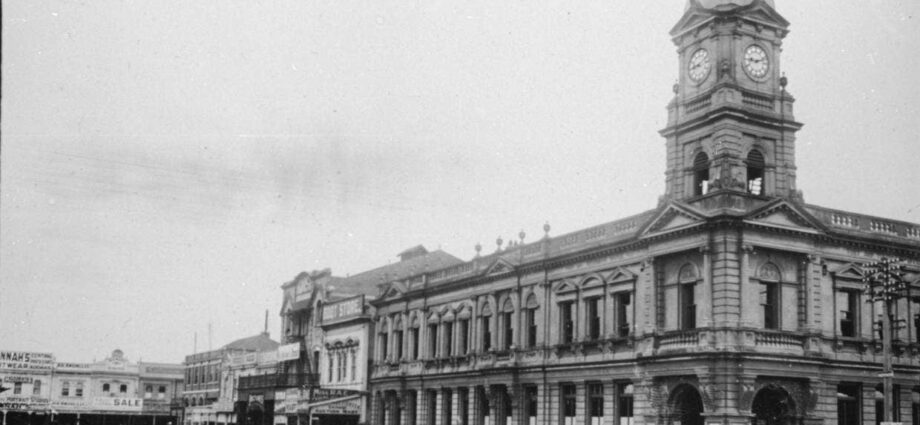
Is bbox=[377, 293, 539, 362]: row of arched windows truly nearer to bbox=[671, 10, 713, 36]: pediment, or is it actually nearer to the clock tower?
the clock tower

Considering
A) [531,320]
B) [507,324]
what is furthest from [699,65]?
[507,324]

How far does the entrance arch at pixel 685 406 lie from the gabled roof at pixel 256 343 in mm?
49982

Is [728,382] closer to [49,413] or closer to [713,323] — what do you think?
[713,323]

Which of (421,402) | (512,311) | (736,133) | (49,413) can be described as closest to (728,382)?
(736,133)

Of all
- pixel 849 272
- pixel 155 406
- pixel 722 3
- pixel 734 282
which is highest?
pixel 722 3

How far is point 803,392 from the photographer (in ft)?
102

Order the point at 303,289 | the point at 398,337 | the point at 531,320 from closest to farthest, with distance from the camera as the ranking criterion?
the point at 531,320
the point at 398,337
the point at 303,289

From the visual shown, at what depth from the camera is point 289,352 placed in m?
61.8

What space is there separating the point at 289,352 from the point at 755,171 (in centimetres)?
3705

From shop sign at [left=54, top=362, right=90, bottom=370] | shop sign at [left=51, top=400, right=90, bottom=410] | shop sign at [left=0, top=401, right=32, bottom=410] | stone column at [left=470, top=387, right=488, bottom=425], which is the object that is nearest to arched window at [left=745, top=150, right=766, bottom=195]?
stone column at [left=470, top=387, right=488, bottom=425]

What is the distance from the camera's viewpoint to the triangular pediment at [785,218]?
1201 inches

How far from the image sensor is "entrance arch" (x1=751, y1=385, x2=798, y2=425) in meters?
30.9

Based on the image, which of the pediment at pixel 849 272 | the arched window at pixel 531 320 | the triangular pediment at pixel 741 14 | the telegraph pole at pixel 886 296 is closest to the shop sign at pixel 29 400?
the arched window at pixel 531 320

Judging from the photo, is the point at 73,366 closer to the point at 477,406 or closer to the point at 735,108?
the point at 477,406
